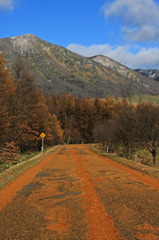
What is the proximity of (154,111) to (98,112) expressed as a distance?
207 ft

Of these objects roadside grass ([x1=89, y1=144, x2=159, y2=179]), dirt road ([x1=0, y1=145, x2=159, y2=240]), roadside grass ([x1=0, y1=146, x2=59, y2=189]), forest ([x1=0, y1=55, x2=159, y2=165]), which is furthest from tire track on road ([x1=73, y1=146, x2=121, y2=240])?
forest ([x1=0, y1=55, x2=159, y2=165])

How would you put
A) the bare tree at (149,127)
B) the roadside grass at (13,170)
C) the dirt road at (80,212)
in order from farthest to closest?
the bare tree at (149,127)
the roadside grass at (13,170)
the dirt road at (80,212)

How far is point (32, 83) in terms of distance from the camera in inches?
1150

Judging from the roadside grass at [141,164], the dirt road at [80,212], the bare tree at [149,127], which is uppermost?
the bare tree at [149,127]

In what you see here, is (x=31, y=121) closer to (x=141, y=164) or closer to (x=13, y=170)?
(x=13, y=170)

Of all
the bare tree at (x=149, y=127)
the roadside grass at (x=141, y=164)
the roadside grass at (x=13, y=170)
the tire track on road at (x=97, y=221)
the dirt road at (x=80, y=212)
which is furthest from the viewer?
the bare tree at (x=149, y=127)

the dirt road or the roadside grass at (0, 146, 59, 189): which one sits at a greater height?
the dirt road

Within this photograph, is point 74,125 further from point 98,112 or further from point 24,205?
point 24,205

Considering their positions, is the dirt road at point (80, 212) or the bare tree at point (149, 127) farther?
the bare tree at point (149, 127)

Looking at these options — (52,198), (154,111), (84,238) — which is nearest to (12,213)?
(52,198)

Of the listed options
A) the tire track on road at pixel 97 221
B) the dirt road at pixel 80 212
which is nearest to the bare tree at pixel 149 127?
the dirt road at pixel 80 212

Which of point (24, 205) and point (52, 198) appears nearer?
point (24, 205)

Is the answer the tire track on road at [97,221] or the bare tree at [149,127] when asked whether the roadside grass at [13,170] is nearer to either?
the tire track on road at [97,221]

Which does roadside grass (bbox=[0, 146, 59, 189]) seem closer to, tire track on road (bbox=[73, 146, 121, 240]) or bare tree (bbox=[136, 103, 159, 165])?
tire track on road (bbox=[73, 146, 121, 240])
